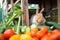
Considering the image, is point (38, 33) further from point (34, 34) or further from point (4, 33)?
point (4, 33)

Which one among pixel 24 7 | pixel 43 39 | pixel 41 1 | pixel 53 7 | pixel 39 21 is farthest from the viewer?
pixel 41 1

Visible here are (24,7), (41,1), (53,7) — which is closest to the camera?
(24,7)

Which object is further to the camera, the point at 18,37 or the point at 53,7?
the point at 53,7

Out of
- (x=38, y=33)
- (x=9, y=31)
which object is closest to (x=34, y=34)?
(x=38, y=33)

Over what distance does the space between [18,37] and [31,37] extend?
0.22 ft

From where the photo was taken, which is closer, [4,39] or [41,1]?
[4,39]

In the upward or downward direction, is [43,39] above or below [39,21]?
above

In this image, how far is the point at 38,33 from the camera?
2.94 ft

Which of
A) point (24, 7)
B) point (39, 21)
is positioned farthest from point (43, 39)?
point (39, 21)

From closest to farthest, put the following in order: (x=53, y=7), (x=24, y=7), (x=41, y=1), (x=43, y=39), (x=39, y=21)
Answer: (x=43, y=39), (x=24, y=7), (x=39, y=21), (x=53, y=7), (x=41, y=1)

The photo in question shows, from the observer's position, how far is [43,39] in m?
0.83

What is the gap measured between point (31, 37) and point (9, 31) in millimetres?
121

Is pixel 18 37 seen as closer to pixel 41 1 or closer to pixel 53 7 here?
pixel 53 7

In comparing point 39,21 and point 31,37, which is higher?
point 31,37
